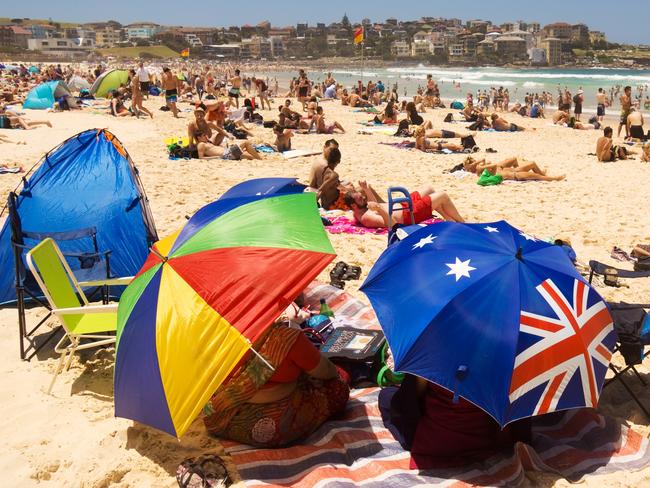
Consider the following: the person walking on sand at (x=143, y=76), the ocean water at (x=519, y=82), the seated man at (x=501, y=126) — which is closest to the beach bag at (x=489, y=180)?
the seated man at (x=501, y=126)

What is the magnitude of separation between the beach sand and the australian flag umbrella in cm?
55

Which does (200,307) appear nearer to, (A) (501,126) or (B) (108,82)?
(A) (501,126)

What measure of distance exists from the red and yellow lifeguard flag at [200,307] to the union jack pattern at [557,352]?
0.96 meters

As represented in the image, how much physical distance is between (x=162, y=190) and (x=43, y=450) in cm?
569

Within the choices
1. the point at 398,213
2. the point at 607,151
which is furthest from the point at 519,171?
the point at 398,213

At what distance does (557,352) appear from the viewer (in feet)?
7.56

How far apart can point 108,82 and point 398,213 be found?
2105cm

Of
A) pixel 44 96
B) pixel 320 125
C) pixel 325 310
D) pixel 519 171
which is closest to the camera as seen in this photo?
pixel 325 310

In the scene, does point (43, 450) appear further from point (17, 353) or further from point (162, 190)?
point (162, 190)

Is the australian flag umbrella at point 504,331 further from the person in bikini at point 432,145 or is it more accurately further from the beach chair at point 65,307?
the person in bikini at point 432,145

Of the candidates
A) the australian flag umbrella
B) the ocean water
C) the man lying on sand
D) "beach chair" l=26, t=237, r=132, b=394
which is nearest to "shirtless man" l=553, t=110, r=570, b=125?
the ocean water

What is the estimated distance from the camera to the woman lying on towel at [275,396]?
2.59 metres

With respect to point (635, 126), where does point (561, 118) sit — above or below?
above

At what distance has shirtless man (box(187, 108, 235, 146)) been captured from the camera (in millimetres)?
10547
